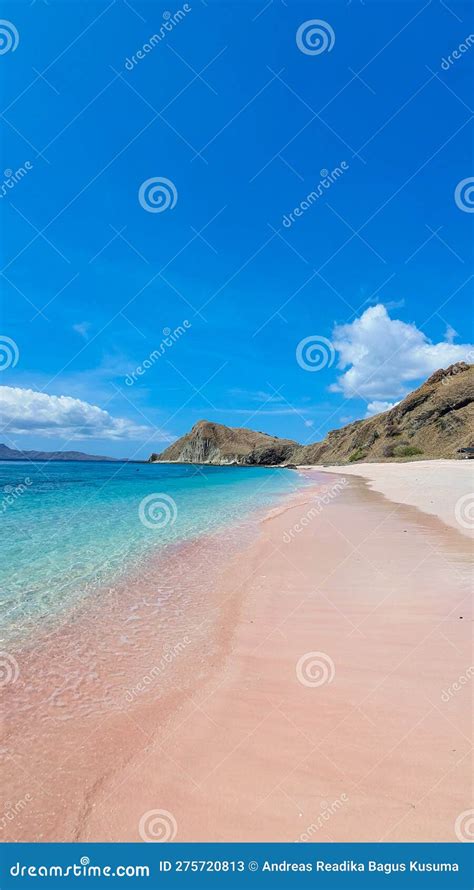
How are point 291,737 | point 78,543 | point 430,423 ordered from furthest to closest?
point 430,423
point 78,543
point 291,737

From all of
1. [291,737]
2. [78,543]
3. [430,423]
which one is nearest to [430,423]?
[430,423]

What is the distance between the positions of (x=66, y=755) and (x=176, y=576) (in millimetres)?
5903

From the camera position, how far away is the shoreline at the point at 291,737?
2957 mm

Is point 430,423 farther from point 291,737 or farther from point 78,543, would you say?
point 291,737

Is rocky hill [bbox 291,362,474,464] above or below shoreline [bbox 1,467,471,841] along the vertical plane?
above

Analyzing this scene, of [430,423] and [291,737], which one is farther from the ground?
[430,423]

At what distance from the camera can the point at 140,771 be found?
11.5ft

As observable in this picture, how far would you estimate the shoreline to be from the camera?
116 inches

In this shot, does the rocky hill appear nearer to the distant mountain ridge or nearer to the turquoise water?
the distant mountain ridge

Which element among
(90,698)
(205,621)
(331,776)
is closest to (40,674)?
(90,698)

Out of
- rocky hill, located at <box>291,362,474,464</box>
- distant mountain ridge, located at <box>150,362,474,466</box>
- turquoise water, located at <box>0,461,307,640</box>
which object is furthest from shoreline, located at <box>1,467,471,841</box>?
distant mountain ridge, located at <box>150,362,474,466</box>

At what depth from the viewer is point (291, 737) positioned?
375cm

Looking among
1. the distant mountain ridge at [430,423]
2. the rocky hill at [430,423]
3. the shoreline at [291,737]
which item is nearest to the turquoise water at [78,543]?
the shoreline at [291,737]
